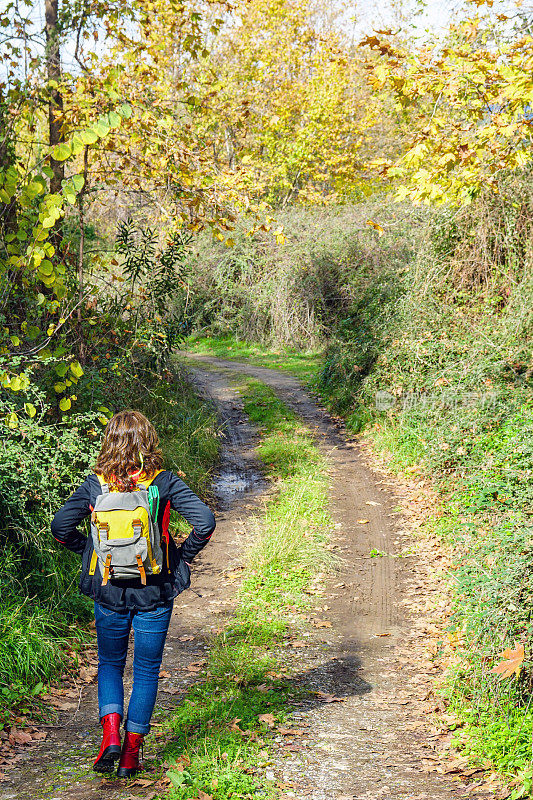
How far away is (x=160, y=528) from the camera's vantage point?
3.52 meters

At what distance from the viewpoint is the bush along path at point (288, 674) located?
3846 millimetres

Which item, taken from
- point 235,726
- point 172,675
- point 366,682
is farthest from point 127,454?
point 366,682

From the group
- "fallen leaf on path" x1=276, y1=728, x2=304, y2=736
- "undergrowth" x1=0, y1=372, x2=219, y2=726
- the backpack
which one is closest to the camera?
the backpack

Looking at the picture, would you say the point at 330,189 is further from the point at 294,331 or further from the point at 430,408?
the point at 430,408

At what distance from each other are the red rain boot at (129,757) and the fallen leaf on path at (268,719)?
42.8 inches

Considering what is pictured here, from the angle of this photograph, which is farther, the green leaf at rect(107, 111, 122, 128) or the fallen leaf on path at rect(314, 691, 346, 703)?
the fallen leaf on path at rect(314, 691, 346, 703)

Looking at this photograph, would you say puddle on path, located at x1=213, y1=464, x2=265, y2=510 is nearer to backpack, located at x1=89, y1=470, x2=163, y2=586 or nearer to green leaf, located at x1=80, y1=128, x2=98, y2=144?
green leaf, located at x1=80, y1=128, x2=98, y2=144

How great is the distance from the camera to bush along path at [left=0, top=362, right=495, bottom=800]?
3.85 metres

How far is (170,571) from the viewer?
3.61m

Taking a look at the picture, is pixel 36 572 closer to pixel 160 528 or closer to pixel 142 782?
pixel 142 782

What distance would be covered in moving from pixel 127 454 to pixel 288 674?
269 centimetres

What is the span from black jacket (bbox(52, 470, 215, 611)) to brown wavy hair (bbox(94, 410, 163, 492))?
0.09m

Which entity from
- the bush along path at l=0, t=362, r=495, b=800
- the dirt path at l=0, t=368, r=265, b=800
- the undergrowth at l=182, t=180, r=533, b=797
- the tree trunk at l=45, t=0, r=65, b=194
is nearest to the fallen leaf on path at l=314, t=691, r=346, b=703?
the bush along path at l=0, t=362, r=495, b=800

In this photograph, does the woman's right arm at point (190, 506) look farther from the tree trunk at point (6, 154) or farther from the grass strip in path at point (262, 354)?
the grass strip in path at point (262, 354)
